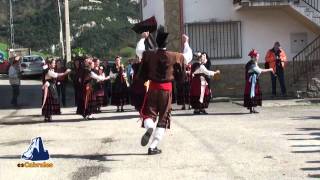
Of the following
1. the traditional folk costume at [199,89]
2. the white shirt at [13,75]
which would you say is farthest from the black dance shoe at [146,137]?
the white shirt at [13,75]

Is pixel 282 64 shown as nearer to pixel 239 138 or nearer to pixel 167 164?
pixel 239 138

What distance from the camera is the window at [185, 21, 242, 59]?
73.5 feet

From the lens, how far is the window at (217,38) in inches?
882

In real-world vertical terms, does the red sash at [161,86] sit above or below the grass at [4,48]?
below

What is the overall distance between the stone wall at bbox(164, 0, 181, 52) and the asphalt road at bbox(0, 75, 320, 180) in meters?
5.33

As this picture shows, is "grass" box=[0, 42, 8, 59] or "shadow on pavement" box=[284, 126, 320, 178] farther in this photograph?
"grass" box=[0, 42, 8, 59]

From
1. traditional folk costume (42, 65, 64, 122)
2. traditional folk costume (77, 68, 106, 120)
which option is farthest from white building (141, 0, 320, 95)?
traditional folk costume (42, 65, 64, 122)

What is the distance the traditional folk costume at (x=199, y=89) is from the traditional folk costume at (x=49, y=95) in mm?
3478

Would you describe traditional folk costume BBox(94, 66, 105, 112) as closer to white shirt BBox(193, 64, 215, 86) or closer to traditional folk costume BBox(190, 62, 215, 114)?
traditional folk costume BBox(190, 62, 215, 114)

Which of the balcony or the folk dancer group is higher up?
the balcony

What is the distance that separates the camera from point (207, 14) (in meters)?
22.4

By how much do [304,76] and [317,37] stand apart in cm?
150

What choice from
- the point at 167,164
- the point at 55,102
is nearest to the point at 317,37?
the point at 55,102

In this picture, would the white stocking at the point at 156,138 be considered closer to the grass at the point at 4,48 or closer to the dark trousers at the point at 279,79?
the dark trousers at the point at 279,79
